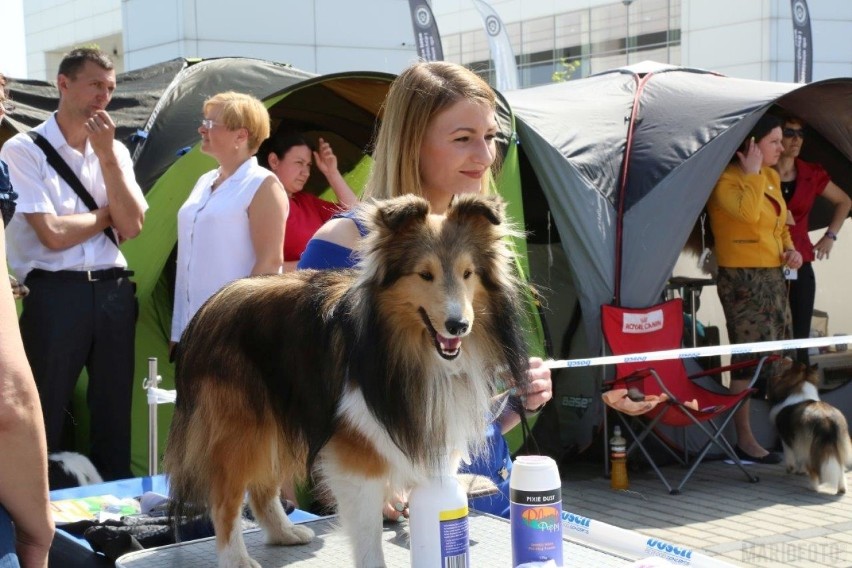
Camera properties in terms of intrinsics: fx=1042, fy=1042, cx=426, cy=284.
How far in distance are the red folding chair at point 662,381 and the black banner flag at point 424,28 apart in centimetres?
869

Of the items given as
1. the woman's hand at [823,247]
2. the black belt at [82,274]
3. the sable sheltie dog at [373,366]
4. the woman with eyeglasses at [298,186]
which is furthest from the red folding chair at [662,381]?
the sable sheltie dog at [373,366]

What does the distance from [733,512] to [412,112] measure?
4.12 meters

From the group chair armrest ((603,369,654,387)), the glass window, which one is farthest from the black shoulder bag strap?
the glass window

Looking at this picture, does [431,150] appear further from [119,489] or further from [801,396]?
[801,396]

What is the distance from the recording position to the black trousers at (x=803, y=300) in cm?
754

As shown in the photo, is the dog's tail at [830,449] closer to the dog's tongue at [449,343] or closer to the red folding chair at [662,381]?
the red folding chair at [662,381]

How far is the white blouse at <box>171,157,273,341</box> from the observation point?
4.88 meters

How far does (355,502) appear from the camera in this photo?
227 centimetres

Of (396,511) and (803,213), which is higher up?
(803,213)

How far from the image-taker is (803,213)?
7.62 metres

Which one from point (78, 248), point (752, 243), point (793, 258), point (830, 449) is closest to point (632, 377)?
point (830, 449)

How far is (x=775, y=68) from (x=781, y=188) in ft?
51.0

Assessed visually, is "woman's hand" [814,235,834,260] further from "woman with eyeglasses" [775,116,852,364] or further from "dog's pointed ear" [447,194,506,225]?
"dog's pointed ear" [447,194,506,225]

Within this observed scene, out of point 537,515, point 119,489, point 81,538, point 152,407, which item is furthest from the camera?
point 152,407
